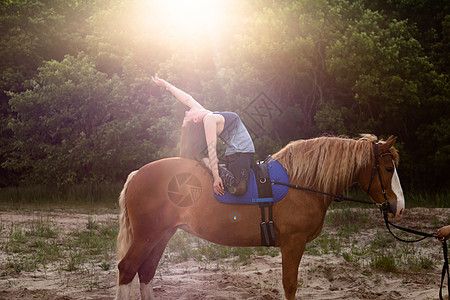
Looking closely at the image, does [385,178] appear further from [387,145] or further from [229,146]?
[229,146]

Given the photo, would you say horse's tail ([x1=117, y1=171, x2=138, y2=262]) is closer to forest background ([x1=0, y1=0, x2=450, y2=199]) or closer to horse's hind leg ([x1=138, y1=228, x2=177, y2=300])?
horse's hind leg ([x1=138, y1=228, x2=177, y2=300])

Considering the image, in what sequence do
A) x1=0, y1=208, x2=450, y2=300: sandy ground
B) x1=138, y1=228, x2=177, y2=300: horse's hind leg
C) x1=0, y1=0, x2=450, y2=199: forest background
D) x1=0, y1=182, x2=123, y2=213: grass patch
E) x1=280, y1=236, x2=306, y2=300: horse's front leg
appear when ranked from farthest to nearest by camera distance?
x1=0, y1=0, x2=450, y2=199: forest background < x1=0, y1=182, x2=123, y2=213: grass patch < x1=0, y1=208, x2=450, y2=300: sandy ground < x1=138, y1=228, x2=177, y2=300: horse's hind leg < x1=280, y1=236, x2=306, y2=300: horse's front leg

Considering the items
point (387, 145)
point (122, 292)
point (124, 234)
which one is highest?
point (387, 145)

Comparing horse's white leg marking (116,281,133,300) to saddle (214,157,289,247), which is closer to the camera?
saddle (214,157,289,247)

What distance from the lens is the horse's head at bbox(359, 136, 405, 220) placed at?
4.30 m

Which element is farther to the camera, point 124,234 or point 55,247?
point 55,247

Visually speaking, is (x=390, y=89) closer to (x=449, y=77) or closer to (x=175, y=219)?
(x=449, y=77)

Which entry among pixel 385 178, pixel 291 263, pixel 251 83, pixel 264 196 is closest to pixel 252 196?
pixel 264 196

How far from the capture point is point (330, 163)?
441 cm

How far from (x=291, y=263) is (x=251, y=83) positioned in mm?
13355

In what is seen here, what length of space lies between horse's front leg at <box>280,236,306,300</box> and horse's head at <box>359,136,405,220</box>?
0.88m

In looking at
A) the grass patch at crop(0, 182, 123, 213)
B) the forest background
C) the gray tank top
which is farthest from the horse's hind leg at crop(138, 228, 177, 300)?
the forest background

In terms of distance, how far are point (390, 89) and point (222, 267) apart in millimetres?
12653

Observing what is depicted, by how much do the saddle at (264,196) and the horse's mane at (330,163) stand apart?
17cm
